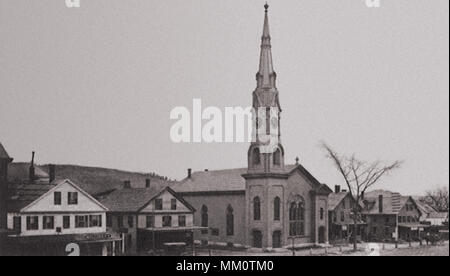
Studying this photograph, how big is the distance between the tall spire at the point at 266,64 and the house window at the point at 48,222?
29.3ft

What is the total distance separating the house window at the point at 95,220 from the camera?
76.5ft

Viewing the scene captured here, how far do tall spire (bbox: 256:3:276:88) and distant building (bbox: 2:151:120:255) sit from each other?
7.58m

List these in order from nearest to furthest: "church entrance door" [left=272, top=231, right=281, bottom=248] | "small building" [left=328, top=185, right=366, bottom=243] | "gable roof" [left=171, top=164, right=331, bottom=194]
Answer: "gable roof" [left=171, top=164, right=331, bottom=194], "church entrance door" [left=272, top=231, right=281, bottom=248], "small building" [left=328, top=185, right=366, bottom=243]

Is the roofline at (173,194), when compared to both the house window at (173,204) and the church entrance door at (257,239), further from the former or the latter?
the church entrance door at (257,239)

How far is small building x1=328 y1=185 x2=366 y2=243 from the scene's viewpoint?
3130 cm

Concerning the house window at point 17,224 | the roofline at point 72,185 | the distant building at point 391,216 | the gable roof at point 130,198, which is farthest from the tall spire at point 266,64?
the house window at point 17,224

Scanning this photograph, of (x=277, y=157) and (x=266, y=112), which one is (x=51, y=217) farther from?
(x=277, y=157)

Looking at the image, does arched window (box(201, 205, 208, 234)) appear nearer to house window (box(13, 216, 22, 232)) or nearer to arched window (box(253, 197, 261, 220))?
arched window (box(253, 197, 261, 220))

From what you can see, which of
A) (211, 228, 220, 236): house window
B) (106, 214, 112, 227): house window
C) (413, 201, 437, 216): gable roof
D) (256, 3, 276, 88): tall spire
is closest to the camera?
(256, 3, 276, 88): tall spire

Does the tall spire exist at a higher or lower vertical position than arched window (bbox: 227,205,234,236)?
higher

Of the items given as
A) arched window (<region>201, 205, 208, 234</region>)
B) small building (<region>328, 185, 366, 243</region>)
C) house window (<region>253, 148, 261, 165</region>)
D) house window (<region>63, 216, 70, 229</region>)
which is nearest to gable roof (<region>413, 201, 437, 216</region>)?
small building (<region>328, 185, 366, 243</region>)
